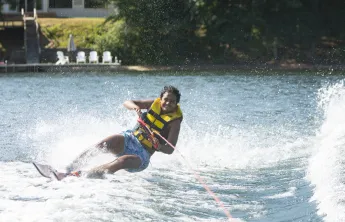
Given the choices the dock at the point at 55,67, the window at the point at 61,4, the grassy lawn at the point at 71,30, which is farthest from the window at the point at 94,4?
the dock at the point at 55,67

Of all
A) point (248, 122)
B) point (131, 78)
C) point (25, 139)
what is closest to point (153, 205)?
point (25, 139)

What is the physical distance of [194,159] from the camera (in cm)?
1246

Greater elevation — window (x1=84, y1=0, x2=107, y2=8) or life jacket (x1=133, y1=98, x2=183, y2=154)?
life jacket (x1=133, y1=98, x2=183, y2=154)

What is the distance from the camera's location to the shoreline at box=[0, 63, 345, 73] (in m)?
37.2

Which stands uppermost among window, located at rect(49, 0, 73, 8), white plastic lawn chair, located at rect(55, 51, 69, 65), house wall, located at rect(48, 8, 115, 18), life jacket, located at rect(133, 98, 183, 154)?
life jacket, located at rect(133, 98, 183, 154)

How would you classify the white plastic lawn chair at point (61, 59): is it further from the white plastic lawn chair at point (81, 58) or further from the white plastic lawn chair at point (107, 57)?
the white plastic lawn chair at point (107, 57)

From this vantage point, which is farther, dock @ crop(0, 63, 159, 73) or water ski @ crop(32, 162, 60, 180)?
dock @ crop(0, 63, 159, 73)

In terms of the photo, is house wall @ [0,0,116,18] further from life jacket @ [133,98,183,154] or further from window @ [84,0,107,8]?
life jacket @ [133,98,183,154]

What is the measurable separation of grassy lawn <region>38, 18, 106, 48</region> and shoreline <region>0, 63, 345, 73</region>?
5278 millimetres

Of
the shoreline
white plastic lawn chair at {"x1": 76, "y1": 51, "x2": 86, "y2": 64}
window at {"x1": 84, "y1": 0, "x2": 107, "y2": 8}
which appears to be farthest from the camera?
window at {"x1": 84, "y1": 0, "x2": 107, "y2": 8}

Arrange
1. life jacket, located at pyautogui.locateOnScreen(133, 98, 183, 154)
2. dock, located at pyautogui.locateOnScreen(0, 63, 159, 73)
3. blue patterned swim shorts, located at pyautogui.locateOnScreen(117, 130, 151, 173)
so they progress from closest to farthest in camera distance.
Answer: blue patterned swim shorts, located at pyautogui.locateOnScreen(117, 130, 151, 173)
life jacket, located at pyautogui.locateOnScreen(133, 98, 183, 154)
dock, located at pyautogui.locateOnScreen(0, 63, 159, 73)

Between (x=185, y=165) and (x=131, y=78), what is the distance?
20.8 meters

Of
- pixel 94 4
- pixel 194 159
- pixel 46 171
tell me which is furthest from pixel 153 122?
pixel 94 4

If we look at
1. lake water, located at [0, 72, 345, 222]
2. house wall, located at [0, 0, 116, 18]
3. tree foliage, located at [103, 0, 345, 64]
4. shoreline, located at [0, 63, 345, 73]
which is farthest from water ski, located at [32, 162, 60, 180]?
house wall, located at [0, 0, 116, 18]
